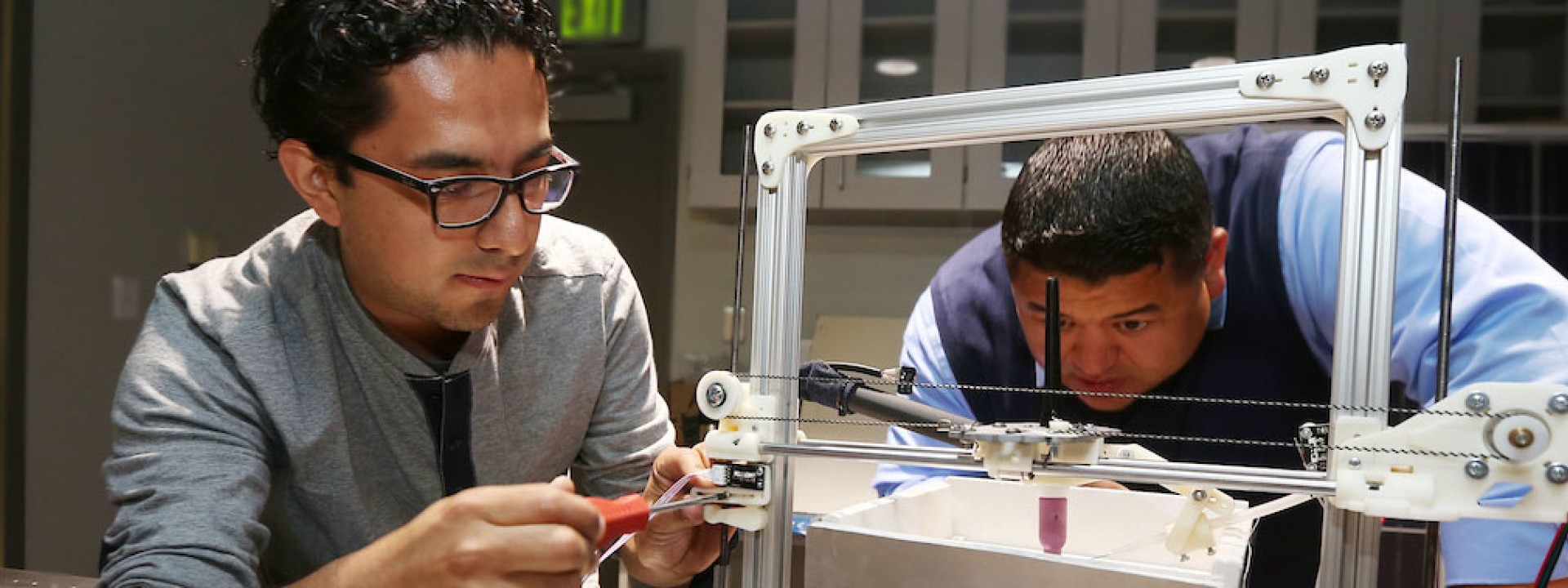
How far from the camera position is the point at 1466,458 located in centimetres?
58

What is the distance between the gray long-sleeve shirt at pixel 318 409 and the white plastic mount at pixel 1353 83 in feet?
2.53

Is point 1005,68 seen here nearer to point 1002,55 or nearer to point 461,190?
point 1002,55

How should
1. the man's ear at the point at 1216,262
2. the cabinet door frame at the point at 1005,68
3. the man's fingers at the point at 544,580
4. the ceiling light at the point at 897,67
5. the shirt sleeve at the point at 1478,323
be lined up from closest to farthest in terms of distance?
1. the man's fingers at the point at 544,580
2. the shirt sleeve at the point at 1478,323
3. the man's ear at the point at 1216,262
4. the cabinet door frame at the point at 1005,68
5. the ceiling light at the point at 897,67

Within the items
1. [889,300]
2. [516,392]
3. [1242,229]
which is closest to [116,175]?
[516,392]

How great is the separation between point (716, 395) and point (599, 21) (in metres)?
1.44

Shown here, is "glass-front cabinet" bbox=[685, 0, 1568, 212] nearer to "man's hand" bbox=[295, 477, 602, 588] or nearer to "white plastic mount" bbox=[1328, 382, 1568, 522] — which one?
"white plastic mount" bbox=[1328, 382, 1568, 522]

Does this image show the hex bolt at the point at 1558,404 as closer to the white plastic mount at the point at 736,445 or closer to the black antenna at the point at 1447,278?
the black antenna at the point at 1447,278

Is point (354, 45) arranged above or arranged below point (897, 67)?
below

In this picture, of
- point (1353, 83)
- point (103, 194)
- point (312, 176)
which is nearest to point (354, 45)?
point (312, 176)

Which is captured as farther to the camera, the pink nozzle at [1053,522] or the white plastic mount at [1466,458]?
the pink nozzle at [1053,522]

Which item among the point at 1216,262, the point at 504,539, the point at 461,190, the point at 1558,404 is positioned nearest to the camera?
the point at 1558,404

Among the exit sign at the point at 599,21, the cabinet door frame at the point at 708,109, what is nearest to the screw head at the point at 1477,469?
the cabinet door frame at the point at 708,109

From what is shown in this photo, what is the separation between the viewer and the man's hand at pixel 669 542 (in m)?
0.97

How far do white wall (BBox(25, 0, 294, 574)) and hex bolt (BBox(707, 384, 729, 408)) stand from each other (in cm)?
175
